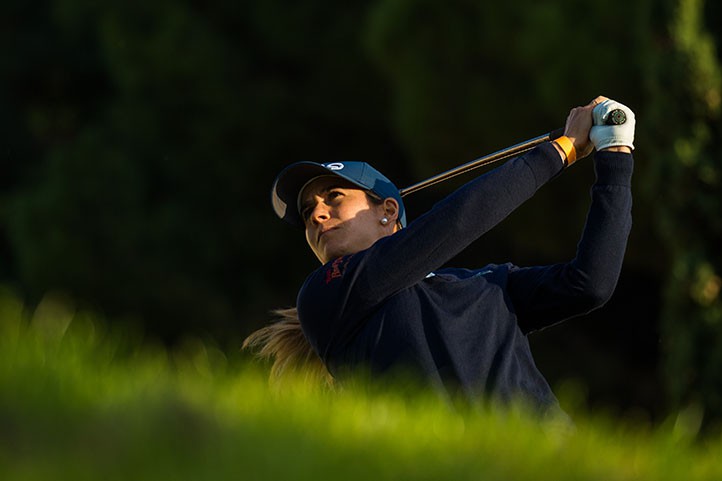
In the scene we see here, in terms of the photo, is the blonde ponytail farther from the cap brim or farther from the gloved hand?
the gloved hand

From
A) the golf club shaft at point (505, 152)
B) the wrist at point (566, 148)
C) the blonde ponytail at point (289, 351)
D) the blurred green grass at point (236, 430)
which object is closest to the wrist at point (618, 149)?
the wrist at point (566, 148)

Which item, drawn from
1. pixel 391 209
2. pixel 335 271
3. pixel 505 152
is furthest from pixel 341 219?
pixel 505 152

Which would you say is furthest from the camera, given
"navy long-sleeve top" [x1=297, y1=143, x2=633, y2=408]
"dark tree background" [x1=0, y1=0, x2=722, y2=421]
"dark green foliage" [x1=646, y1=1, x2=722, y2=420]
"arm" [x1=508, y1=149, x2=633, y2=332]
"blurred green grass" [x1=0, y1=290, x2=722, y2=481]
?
"dark tree background" [x1=0, y1=0, x2=722, y2=421]

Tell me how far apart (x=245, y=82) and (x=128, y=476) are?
576 inches

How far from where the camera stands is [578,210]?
38.2 feet

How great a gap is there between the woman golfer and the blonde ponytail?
134 mm

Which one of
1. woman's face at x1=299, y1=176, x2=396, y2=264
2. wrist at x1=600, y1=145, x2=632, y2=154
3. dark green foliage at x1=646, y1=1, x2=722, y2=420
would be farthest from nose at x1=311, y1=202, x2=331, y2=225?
dark green foliage at x1=646, y1=1, x2=722, y2=420

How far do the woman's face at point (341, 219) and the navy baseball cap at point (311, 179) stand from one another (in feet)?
0.11

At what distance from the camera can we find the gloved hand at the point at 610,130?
3.51 meters

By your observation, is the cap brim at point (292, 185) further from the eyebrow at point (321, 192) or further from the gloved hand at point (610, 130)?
the gloved hand at point (610, 130)

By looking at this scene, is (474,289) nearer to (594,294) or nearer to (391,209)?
(594,294)

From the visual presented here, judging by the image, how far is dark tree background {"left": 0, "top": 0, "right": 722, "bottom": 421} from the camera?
9.44 meters

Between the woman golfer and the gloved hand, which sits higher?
the gloved hand

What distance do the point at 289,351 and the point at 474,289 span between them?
27.6 inches
